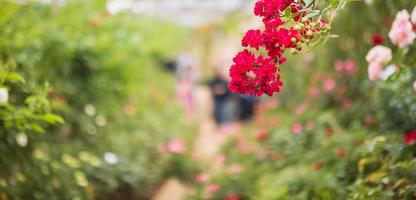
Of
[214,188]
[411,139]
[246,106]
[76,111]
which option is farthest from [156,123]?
[411,139]

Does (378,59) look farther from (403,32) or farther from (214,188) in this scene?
(214,188)

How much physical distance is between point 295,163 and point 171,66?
8667 millimetres

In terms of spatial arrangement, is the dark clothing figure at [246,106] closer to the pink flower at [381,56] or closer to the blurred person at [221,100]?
the blurred person at [221,100]

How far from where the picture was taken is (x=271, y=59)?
1979mm

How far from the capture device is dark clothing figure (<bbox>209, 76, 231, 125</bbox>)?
8336 millimetres

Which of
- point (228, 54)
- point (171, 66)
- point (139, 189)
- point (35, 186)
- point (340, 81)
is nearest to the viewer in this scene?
point (35, 186)

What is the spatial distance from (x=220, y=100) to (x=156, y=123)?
2.61 m

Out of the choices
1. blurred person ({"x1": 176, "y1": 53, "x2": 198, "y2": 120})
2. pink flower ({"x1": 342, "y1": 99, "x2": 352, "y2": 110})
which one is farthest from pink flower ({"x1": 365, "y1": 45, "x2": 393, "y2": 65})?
blurred person ({"x1": 176, "y1": 53, "x2": 198, "y2": 120})

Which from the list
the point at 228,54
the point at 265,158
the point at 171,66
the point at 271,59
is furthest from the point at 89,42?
the point at 171,66

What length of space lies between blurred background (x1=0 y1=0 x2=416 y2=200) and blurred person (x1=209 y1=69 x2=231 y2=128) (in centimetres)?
177

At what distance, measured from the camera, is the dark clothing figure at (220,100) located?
27.3 ft

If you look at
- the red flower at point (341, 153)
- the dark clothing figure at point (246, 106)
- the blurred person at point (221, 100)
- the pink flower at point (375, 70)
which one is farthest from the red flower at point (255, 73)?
the dark clothing figure at point (246, 106)

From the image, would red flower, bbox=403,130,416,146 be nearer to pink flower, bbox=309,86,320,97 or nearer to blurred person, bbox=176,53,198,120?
pink flower, bbox=309,86,320,97

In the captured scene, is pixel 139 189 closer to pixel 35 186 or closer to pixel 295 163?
pixel 35 186
